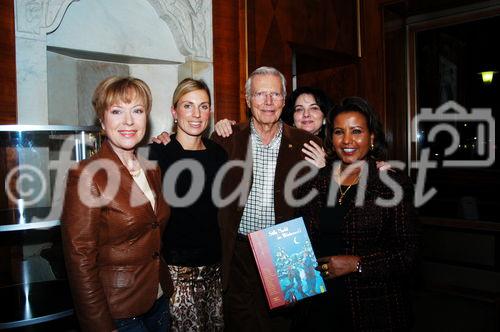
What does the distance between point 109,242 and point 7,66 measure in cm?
144

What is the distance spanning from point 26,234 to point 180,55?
190 centimetres

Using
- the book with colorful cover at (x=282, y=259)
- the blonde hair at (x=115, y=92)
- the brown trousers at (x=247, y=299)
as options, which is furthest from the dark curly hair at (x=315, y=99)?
the blonde hair at (x=115, y=92)

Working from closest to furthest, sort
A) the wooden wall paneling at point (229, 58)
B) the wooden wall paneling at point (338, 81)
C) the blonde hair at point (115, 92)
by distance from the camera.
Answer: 1. the blonde hair at point (115, 92)
2. the wooden wall paneling at point (229, 58)
3. the wooden wall paneling at point (338, 81)

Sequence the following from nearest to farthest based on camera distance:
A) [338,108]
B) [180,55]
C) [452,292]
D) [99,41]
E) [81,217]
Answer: [81,217] → [338,108] → [99,41] → [180,55] → [452,292]

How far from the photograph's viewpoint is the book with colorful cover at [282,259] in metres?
2.22

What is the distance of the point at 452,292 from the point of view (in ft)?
16.4

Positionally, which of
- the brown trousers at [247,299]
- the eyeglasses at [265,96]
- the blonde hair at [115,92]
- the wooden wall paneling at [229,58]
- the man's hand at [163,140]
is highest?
the wooden wall paneling at [229,58]

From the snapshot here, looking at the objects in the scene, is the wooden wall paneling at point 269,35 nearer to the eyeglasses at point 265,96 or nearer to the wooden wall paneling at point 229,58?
the wooden wall paneling at point 229,58

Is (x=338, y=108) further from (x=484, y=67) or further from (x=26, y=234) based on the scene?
(x=484, y=67)

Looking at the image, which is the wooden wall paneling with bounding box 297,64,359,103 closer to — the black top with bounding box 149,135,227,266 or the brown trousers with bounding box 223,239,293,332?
the brown trousers with bounding box 223,239,293,332

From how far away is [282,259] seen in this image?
2.23m

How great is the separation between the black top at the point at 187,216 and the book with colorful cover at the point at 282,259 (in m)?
0.28

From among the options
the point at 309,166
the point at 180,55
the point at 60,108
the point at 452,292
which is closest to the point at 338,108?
the point at 309,166

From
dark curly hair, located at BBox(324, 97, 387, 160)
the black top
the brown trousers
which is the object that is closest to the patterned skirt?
the black top
